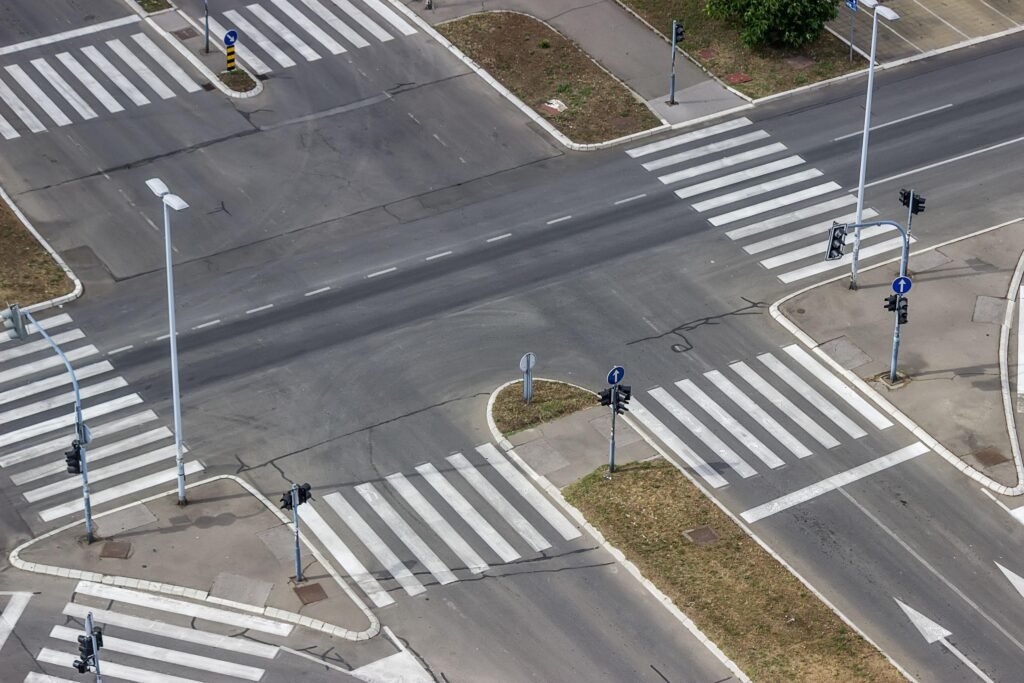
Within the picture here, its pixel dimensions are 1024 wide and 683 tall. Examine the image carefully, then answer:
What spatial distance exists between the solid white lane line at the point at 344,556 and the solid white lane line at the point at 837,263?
2101cm

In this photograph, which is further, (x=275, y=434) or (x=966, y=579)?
(x=275, y=434)

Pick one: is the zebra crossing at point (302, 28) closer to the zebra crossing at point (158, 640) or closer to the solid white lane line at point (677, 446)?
the solid white lane line at point (677, 446)

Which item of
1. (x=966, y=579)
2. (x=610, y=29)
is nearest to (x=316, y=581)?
(x=966, y=579)

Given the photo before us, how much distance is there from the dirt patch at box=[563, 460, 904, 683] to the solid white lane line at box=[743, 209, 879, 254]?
1324 cm

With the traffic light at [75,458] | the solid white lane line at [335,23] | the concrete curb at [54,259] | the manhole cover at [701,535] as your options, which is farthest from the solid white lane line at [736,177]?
the traffic light at [75,458]

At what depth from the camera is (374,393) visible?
6119cm

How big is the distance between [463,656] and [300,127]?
Answer: 30.7 metres

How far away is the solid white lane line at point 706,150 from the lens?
7281 centimetres

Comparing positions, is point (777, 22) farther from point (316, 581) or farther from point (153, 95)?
point (316, 581)

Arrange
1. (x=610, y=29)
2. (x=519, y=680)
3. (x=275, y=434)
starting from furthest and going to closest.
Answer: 1. (x=610, y=29)
2. (x=275, y=434)
3. (x=519, y=680)

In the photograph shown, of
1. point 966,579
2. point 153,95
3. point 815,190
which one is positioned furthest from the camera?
point 153,95

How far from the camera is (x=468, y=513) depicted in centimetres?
5638

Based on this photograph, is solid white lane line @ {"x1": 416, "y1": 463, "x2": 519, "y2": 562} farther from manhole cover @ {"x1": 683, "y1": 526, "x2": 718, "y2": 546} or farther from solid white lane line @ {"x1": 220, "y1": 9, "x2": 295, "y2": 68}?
solid white lane line @ {"x1": 220, "y1": 9, "x2": 295, "y2": 68}

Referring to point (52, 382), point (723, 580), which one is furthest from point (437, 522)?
point (52, 382)
